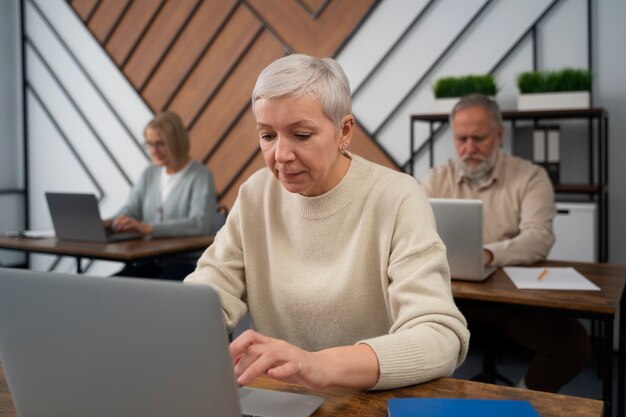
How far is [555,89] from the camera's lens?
3.43 metres

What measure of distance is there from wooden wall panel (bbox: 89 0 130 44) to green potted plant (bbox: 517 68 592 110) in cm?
336

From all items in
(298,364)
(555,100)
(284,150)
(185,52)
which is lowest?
(298,364)

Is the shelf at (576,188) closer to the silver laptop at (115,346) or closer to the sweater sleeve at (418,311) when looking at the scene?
the sweater sleeve at (418,311)

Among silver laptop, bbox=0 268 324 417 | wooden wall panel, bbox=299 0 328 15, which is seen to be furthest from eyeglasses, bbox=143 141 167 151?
silver laptop, bbox=0 268 324 417

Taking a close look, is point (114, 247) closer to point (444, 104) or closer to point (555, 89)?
point (444, 104)

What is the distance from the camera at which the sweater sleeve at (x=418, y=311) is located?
1094 millimetres

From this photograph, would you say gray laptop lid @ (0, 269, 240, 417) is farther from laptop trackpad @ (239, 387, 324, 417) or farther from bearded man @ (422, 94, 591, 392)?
bearded man @ (422, 94, 591, 392)

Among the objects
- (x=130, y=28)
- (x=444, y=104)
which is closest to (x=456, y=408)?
(x=444, y=104)

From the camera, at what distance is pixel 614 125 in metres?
3.59

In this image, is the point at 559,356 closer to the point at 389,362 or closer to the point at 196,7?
the point at 389,362

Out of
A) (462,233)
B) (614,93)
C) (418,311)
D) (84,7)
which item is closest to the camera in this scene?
(418,311)

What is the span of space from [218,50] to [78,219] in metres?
2.09

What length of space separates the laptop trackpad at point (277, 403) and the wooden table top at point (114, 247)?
191 cm

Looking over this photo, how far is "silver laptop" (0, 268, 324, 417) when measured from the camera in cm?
73
